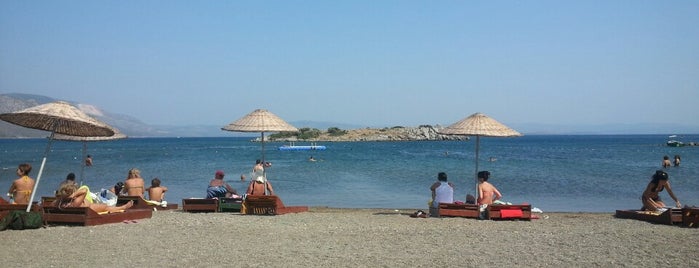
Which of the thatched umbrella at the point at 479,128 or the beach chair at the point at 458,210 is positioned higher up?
the thatched umbrella at the point at 479,128

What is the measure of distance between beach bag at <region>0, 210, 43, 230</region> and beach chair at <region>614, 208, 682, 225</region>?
11.2 metres

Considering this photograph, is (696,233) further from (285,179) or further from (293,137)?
(293,137)

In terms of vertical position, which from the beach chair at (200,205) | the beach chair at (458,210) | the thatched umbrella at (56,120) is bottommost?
the beach chair at (200,205)

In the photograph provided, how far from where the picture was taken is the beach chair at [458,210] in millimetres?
12648

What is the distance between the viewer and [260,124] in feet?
47.1

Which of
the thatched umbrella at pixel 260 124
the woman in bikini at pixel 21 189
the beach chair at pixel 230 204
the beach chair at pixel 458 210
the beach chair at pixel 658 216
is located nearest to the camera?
the beach chair at pixel 658 216

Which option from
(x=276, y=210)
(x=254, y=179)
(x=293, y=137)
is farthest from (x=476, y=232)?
(x=293, y=137)

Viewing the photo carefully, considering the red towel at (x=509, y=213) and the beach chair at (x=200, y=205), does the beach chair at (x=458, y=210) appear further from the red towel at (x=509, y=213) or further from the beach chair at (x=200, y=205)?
the beach chair at (x=200, y=205)

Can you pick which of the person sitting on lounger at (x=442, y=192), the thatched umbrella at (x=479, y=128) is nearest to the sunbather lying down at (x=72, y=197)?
the person sitting on lounger at (x=442, y=192)

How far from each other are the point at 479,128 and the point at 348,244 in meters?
5.37

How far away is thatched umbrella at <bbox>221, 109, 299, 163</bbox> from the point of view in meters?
14.1

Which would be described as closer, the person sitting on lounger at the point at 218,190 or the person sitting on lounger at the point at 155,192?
the person sitting on lounger at the point at 218,190

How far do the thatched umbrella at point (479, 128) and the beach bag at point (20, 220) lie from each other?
7.99m

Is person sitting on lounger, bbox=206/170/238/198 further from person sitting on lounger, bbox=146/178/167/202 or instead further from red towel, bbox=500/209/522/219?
red towel, bbox=500/209/522/219
